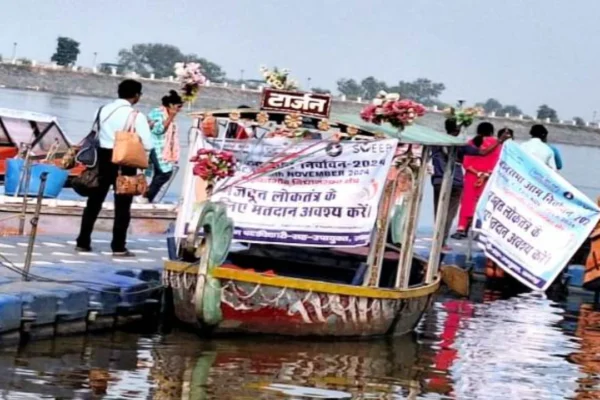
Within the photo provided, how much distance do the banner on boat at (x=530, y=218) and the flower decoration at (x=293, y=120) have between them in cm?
535

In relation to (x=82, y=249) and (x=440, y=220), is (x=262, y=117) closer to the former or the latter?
(x=440, y=220)

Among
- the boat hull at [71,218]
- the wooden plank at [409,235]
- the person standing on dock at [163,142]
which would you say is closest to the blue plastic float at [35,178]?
the boat hull at [71,218]

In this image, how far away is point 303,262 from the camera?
14.6 meters

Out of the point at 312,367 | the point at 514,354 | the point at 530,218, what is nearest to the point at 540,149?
the point at 530,218

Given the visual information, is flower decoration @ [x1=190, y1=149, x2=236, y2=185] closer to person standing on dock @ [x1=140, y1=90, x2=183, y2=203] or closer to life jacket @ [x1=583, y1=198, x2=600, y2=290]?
person standing on dock @ [x1=140, y1=90, x2=183, y2=203]

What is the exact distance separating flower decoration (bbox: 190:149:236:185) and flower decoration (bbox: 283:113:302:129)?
0.52 m

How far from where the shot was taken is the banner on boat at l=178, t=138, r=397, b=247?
515 inches

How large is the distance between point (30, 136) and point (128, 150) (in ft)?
24.8

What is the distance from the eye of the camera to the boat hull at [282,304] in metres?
12.6

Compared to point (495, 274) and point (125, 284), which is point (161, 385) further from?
point (495, 274)

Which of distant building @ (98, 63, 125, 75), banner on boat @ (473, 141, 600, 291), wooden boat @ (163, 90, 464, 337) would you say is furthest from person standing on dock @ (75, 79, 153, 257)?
distant building @ (98, 63, 125, 75)

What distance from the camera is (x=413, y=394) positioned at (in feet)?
38.1

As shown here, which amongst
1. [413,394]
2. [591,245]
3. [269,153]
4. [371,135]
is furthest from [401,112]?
[591,245]

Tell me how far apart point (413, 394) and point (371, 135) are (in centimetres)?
247
